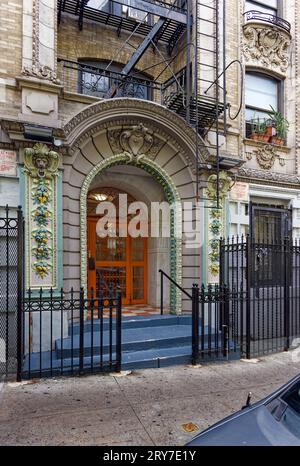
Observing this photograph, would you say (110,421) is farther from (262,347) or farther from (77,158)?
(77,158)

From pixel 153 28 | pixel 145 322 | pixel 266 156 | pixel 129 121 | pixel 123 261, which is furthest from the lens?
pixel 123 261

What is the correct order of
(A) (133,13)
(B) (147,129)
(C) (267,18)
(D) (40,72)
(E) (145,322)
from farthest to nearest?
(C) (267,18) → (A) (133,13) → (B) (147,129) → (E) (145,322) → (D) (40,72)

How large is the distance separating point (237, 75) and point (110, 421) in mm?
9234

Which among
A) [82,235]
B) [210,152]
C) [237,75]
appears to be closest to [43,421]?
[82,235]

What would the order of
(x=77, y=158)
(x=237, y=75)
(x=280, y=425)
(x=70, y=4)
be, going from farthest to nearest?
(x=237, y=75) < (x=70, y=4) < (x=77, y=158) < (x=280, y=425)

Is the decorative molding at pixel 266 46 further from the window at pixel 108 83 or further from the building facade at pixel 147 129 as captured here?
the window at pixel 108 83

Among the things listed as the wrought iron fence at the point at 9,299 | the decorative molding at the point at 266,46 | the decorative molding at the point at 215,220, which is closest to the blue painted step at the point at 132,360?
the wrought iron fence at the point at 9,299

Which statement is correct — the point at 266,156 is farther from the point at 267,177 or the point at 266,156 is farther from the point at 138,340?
the point at 138,340

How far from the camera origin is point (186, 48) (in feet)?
29.2

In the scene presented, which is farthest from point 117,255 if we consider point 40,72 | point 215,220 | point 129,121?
point 40,72

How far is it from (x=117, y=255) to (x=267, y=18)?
8.53 m

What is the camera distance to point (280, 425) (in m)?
2.66

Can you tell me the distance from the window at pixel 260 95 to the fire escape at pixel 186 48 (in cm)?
145

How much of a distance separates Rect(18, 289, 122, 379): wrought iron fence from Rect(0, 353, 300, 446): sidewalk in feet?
0.76
